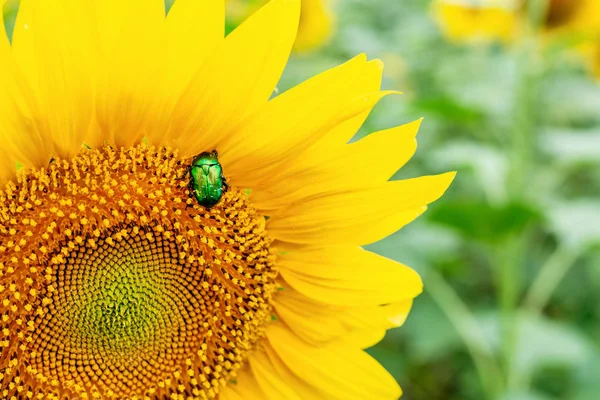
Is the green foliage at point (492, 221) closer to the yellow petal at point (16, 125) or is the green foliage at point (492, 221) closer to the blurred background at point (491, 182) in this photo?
the blurred background at point (491, 182)

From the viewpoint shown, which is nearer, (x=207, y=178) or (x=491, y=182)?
(x=207, y=178)

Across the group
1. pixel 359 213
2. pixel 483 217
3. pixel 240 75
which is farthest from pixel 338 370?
pixel 483 217

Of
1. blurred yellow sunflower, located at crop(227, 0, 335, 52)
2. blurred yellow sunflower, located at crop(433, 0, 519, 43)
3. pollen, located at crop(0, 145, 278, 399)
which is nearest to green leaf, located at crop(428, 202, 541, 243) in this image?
pollen, located at crop(0, 145, 278, 399)

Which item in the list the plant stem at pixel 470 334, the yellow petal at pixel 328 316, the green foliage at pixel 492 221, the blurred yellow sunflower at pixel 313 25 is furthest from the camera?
the blurred yellow sunflower at pixel 313 25

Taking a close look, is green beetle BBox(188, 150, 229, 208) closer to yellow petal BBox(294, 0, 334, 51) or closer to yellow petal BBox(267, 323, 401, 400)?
yellow petal BBox(267, 323, 401, 400)

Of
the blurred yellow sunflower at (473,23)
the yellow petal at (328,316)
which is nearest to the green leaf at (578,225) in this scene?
the yellow petal at (328,316)

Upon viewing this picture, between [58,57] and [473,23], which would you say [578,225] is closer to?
[473,23]
